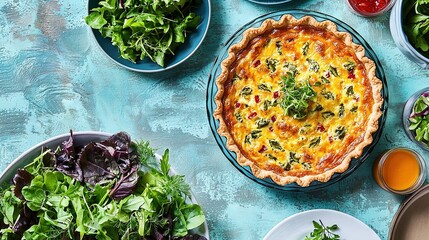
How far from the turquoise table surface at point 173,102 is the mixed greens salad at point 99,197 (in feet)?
0.70

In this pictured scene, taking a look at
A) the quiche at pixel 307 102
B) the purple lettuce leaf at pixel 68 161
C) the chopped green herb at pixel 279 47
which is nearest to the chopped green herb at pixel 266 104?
the quiche at pixel 307 102

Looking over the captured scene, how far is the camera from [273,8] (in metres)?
3.11

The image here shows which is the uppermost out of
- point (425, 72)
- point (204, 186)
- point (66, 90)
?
point (425, 72)

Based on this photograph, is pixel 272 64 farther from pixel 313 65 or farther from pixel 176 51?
pixel 176 51

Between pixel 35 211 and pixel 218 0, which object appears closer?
pixel 35 211

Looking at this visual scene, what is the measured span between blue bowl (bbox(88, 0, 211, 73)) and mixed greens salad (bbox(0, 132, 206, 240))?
1.07 feet

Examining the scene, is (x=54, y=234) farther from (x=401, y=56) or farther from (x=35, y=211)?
(x=401, y=56)

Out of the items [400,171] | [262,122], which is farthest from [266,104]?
[400,171]

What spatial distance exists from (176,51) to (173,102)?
0.22 meters

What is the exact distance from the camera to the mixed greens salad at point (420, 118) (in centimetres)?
296

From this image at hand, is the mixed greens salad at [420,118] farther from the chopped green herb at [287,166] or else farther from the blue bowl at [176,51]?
the blue bowl at [176,51]

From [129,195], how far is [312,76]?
877mm

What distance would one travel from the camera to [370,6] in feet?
10.0

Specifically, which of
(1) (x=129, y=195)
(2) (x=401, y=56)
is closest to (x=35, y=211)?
(1) (x=129, y=195)
